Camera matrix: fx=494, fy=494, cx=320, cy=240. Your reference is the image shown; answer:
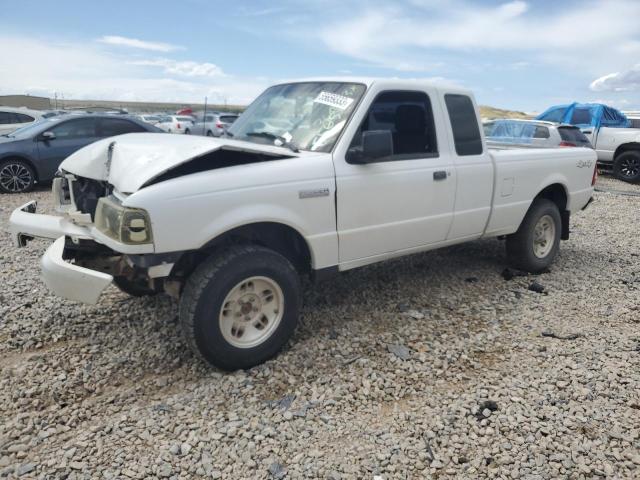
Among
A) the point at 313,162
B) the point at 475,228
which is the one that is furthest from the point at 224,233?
the point at 475,228

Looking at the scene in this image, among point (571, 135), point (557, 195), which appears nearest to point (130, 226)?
point (557, 195)

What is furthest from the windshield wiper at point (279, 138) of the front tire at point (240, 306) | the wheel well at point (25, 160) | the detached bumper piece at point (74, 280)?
the wheel well at point (25, 160)

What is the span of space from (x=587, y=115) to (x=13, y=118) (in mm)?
16773

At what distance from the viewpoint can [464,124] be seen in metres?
4.57

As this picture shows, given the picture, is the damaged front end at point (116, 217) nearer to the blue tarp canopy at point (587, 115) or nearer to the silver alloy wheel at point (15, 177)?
the silver alloy wheel at point (15, 177)

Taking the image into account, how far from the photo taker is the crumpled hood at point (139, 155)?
3074 mm

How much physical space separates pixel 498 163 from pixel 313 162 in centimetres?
219

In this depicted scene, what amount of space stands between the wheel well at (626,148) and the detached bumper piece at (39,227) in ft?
49.6

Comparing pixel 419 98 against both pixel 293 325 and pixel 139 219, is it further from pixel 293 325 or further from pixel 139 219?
pixel 139 219

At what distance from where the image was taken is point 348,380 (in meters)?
3.39

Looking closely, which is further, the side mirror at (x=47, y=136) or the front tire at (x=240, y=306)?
the side mirror at (x=47, y=136)

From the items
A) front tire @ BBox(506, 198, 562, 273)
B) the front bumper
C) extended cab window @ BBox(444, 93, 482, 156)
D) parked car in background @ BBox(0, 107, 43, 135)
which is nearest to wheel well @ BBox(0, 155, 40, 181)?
parked car in background @ BBox(0, 107, 43, 135)

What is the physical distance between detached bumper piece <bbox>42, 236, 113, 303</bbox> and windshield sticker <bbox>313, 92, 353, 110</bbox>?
2100 mm

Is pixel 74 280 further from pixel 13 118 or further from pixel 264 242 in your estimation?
pixel 13 118
